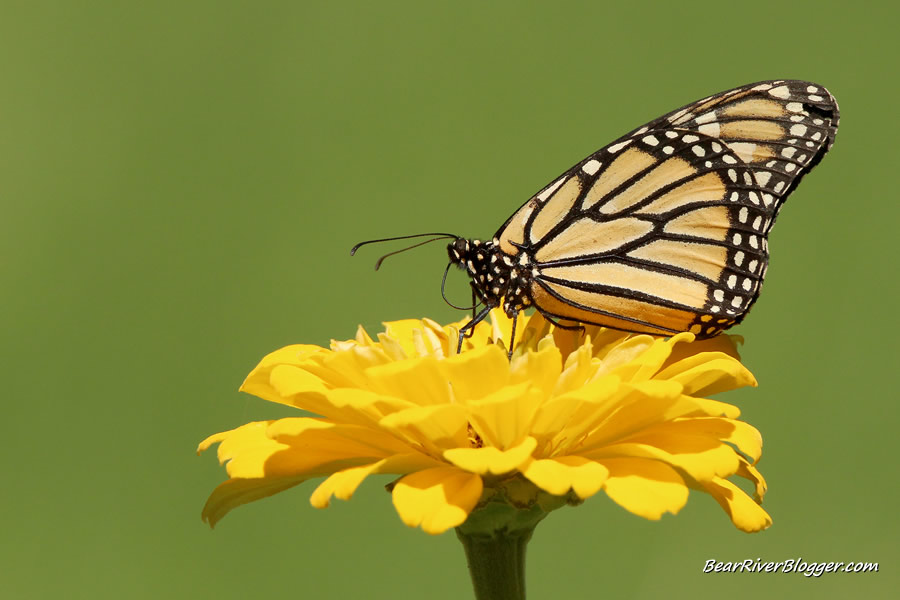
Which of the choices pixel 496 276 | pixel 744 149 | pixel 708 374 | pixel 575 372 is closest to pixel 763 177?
pixel 744 149

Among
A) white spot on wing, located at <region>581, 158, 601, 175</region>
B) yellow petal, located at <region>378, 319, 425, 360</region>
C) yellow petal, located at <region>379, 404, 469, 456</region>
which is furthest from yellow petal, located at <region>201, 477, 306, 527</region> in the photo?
white spot on wing, located at <region>581, 158, 601, 175</region>

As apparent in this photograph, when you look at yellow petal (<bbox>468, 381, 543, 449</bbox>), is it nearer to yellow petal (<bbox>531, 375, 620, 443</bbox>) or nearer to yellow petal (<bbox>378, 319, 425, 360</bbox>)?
yellow petal (<bbox>531, 375, 620, 443</bbox>)

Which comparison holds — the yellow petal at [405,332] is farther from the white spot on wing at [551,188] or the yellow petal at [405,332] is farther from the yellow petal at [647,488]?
the yellow petal at [647,488]

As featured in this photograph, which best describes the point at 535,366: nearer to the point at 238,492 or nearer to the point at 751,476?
the point at 751,476

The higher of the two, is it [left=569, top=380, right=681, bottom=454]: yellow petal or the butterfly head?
the butterfly head

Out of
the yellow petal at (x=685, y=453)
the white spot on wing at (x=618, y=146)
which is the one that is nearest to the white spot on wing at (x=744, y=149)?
the white spot on wing at (x=618, y=146)

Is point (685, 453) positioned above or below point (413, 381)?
below

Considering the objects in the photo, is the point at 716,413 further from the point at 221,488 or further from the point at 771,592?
the point at 771,592
